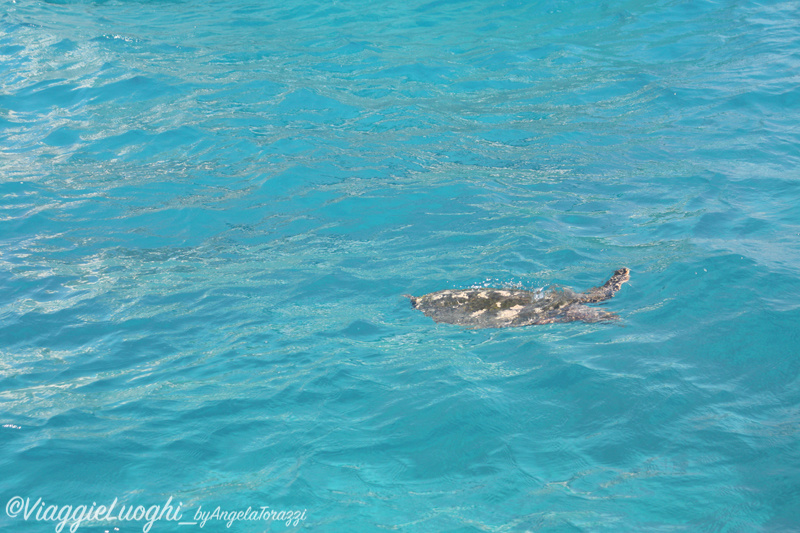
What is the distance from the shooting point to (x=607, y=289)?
212 inches

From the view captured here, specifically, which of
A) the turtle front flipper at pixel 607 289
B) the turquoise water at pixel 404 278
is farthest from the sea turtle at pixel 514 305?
the turquoise water at pixel 404 278

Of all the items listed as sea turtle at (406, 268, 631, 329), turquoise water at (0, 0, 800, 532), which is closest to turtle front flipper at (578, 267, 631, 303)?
sea turtle at (406, 268, 631, 329)

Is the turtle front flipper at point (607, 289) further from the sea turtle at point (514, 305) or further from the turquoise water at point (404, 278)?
the turquoise water at point (404, 278)

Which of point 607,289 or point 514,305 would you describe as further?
point 607,289

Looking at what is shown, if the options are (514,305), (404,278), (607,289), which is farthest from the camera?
(404,278)

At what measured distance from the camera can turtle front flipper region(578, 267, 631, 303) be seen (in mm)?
5285

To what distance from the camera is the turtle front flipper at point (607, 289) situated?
529 centimetres

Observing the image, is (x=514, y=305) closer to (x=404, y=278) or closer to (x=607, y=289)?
(x=607, y=289)

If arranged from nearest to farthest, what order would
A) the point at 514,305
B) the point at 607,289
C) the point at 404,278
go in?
the point at 514,305 < the point at 607,289 < the point at 404,278

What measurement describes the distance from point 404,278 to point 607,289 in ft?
6.02

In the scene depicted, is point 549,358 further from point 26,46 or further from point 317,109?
point 26,46

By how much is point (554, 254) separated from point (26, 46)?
42.4 ft

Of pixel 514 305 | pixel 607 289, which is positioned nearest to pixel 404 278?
pixel 514 305

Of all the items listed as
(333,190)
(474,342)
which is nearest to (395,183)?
(333,190)
